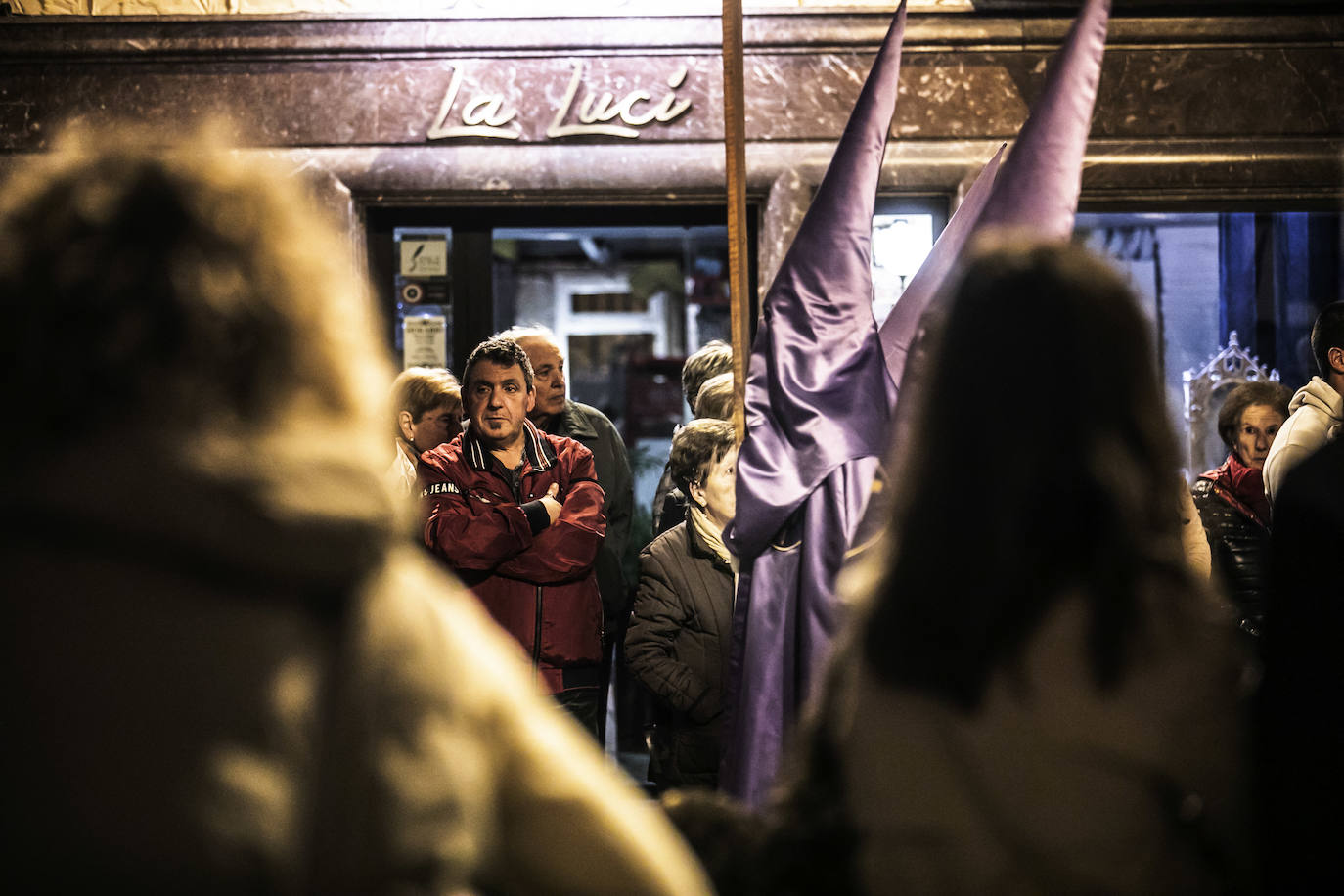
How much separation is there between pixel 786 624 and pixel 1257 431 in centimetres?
328

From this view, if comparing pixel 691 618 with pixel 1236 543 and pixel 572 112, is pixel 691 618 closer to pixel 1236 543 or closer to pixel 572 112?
pixel 1236 543

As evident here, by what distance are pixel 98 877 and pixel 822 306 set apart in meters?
2.30

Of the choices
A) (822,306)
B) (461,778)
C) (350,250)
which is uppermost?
(350,250)

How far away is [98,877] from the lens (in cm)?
100

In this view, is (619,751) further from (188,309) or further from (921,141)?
(188,309)

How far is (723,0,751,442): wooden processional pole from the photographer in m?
3.39

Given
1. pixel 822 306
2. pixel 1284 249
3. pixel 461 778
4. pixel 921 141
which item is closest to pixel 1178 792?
pixel 461 778

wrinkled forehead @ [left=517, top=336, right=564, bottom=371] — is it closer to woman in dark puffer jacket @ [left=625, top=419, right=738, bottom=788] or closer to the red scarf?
woman in dark puffer jacket @ [left=625, top=419, right=738, bottom=788]

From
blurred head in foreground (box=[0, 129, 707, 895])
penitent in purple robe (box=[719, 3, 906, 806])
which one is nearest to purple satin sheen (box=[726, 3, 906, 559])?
penitent in purple robe (box=[719, 3, 906, 806])

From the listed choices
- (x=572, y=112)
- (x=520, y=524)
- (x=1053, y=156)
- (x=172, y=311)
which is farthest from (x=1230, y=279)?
(x=172, y=311)

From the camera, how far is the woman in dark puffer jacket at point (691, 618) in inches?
157

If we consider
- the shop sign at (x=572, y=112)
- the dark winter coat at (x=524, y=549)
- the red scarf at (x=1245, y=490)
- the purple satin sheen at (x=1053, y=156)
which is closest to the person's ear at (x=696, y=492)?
the dark winter coat at (x=524, y=549)

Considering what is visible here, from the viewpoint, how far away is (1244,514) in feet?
16.6

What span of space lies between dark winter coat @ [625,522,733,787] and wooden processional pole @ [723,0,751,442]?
0.83 metres
